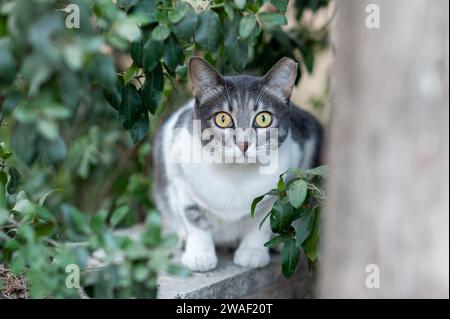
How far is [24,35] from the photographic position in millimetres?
1439

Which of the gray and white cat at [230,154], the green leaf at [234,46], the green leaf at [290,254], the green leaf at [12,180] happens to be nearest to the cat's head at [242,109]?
the gray and white cat at [230,154]

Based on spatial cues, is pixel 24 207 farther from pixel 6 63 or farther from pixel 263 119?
pixel 263 119

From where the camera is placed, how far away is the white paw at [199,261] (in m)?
→ 2.71

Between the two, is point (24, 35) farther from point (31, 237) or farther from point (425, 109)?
point (425, 109)

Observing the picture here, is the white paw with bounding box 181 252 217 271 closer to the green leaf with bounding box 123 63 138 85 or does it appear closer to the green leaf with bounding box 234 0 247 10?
the green leaf with bounding box 123 63 138 85

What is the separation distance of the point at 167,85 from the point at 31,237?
1942 millimetres

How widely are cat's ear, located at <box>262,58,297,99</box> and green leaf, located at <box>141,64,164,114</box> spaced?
1.47ft

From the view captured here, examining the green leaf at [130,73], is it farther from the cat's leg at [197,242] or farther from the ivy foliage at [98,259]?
the cat's leg at [197,242]

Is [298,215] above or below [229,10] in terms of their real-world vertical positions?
below

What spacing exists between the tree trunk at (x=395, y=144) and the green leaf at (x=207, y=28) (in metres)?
0.74

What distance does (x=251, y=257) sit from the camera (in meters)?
2.80

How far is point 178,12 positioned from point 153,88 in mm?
284

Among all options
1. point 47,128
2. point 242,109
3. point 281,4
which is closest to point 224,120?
point 242,109
